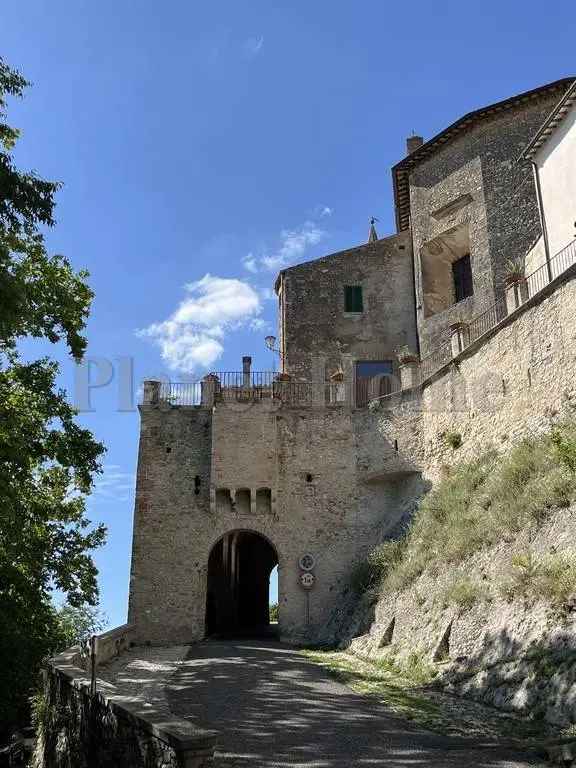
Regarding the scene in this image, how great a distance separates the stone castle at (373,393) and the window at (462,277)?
2.6 inches

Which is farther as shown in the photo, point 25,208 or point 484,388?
point 484,388

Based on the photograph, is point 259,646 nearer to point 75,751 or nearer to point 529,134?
point 75,751

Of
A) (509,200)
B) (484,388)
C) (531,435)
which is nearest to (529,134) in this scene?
(509,200)

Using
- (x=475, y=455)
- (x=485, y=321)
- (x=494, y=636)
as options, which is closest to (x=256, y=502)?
(x=475, y=455)

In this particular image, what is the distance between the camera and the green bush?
498 inches

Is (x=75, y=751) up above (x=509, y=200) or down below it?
below

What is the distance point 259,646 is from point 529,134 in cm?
1896

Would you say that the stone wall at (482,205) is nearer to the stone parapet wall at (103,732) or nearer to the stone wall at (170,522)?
the stone wall at (170,522)

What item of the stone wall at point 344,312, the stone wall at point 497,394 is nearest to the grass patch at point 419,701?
the stone wall at point 497,394

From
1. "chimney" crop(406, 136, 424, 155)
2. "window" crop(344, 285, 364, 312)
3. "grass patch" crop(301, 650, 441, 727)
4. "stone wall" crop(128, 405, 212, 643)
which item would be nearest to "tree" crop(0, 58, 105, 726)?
"stone wall" crop(128, 405, 212, 643)

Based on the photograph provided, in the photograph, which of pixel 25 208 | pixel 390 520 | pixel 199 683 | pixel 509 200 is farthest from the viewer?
pixel 509 200

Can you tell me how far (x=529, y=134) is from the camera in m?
23.6

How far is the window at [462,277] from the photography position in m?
25.1

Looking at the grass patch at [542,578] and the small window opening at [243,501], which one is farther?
the small window opening at [243,501]
